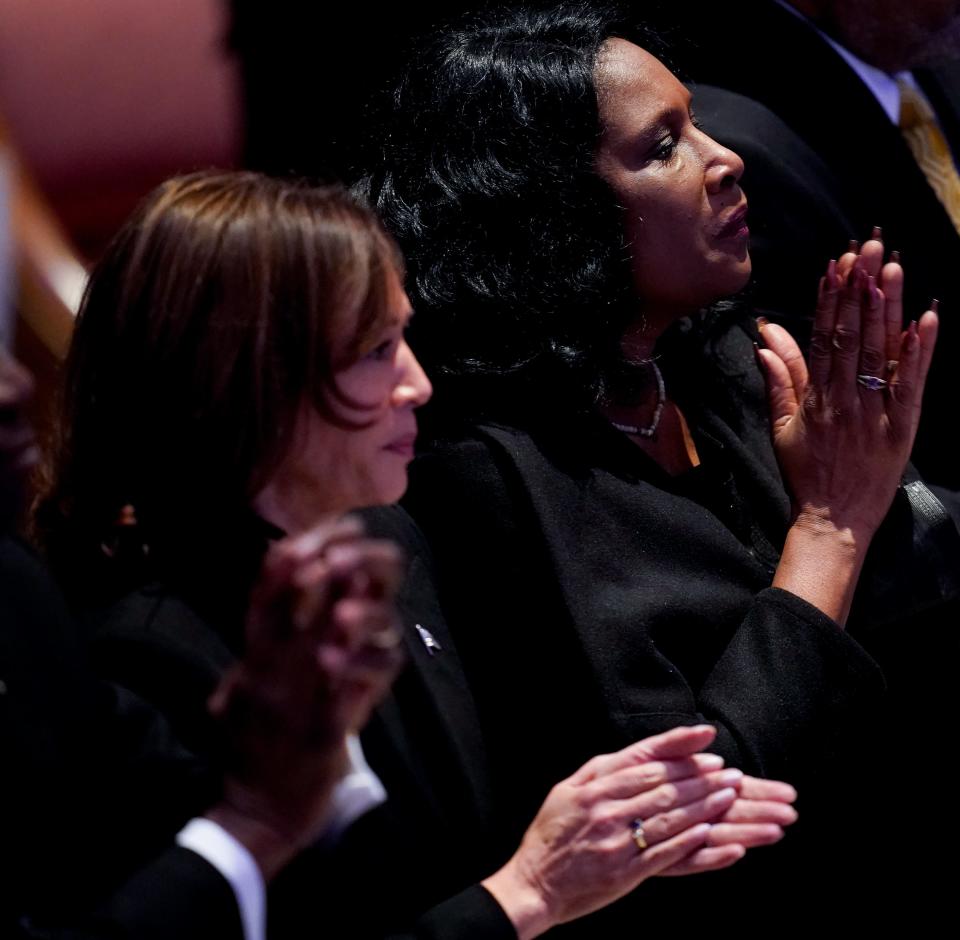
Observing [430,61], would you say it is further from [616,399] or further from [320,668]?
[320,668]

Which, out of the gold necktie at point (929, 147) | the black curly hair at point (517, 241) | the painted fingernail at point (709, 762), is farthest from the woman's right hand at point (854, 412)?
the gold necktie at point (929, 147)

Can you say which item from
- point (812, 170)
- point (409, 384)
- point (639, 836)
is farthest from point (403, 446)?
point (812, 170)

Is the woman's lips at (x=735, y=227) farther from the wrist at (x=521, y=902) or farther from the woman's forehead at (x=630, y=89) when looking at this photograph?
the wrist at (x=521, y=902)

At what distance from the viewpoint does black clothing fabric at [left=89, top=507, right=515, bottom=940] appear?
53.2 inches

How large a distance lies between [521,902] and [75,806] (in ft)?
1.40

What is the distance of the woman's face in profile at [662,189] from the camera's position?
1.86 metres

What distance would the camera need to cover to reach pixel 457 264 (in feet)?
6.07

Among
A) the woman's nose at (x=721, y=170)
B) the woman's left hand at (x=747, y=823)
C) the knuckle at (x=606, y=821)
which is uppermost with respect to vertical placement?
the woman's nose at (x=721, y=170)

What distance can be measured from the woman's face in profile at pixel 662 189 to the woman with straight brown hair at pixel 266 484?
17.8 inches

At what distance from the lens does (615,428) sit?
1843mm

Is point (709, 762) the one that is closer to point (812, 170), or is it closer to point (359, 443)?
point (359, 443)

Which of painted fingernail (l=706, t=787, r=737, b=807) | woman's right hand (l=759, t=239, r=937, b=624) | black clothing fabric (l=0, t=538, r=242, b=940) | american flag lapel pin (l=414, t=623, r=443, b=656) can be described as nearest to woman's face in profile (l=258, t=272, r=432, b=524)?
american flag lapel pin (l=414, t=623, r=443, b=656)

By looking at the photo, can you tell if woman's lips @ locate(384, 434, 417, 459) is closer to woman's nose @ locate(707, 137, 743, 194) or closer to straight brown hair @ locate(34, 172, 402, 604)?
straight brown hair @ locate(34, 172, 402, 604)

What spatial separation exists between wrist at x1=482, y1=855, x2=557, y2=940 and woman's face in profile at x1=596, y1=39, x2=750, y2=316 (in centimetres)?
74
